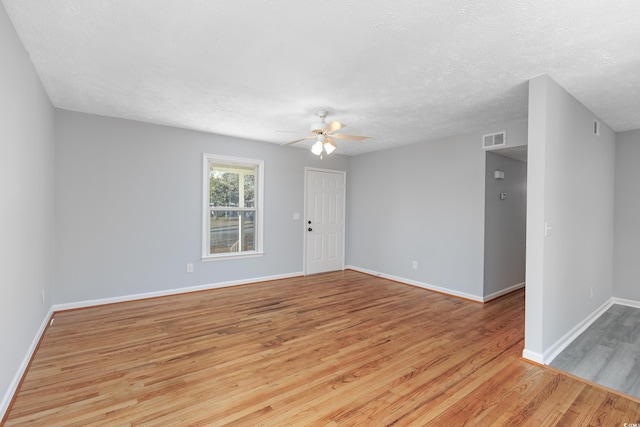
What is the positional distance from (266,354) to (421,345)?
1.45 metres

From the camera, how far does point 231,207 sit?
16.3 feet

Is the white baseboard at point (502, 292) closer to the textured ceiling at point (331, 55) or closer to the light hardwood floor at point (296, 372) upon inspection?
the light hardwood floor at point (296, 372)

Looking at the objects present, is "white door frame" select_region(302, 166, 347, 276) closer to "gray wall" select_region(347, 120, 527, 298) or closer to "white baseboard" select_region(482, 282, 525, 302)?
"gray wall" select_region(347, 120, 527, 298)

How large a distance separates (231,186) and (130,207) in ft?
4.87

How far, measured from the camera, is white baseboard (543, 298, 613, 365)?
8.60 ft

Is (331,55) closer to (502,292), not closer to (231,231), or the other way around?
(231,231)

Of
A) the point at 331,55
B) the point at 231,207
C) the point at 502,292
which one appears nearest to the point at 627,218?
the point at 502,292

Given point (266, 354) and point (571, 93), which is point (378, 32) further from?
point (266, 354)

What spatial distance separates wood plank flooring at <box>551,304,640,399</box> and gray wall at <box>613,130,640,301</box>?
0.76 metres

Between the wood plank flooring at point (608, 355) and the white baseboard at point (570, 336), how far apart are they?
0.10ft

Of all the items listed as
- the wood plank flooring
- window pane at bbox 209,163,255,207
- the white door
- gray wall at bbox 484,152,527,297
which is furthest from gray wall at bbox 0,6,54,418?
gray wall at bbox 484,152,527,297

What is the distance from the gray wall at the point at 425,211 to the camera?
171 inches

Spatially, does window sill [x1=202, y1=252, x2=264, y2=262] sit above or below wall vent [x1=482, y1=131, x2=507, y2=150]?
below

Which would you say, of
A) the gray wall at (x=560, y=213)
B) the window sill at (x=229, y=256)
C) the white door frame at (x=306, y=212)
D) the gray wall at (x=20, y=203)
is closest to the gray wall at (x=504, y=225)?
the gray wall at (x=560, y=213)
